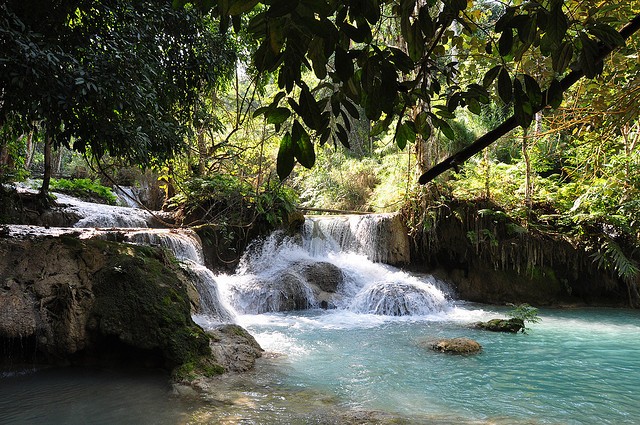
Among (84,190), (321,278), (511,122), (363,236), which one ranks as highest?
(84,190)

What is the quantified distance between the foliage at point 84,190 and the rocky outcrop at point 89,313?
10.00m

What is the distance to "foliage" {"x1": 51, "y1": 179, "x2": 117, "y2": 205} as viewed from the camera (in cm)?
1455

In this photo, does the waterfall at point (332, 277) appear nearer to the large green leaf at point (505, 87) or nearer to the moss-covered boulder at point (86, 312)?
the moss-covered boulder at point (86, 312)

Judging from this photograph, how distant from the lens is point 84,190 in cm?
1500

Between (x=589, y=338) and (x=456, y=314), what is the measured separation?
280 cm

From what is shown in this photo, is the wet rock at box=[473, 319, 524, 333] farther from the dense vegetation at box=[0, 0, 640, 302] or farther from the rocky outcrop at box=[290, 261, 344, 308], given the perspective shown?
the rocky outcrop at box=[290, 261, 344, 308]

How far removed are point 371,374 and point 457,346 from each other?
5.64ft

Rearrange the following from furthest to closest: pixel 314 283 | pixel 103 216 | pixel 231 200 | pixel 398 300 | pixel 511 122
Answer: pixel 231 200 < pixel 103 216 < pixel 314 283 < pixel 398 300 < pixel 511 122

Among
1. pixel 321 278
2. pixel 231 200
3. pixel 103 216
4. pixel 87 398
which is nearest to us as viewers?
pixel 87 398

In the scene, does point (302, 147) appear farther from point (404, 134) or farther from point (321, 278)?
point (321, 278)

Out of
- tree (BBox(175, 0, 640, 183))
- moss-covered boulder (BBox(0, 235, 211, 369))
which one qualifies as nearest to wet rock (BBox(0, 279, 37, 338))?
moss-covered boulder (BBox(0, 235, 211, 369))

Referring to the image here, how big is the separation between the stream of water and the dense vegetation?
83.5 inches

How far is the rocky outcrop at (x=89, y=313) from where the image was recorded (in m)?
4.99

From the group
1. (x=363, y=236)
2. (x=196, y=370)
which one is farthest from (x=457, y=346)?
(x=363, y=236)
